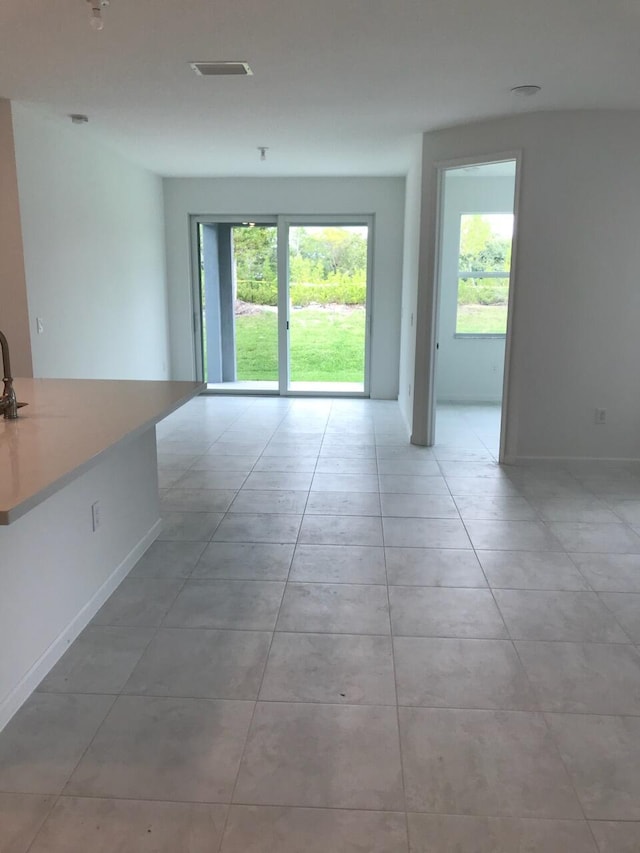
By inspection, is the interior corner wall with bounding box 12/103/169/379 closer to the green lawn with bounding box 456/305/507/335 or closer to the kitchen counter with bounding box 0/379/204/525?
the kitchen counter with bounding box 0/379/204/525

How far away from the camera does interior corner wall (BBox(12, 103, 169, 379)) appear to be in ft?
14.6

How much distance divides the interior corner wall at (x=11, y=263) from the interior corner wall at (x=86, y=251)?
53 mm

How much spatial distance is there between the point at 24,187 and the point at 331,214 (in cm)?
377

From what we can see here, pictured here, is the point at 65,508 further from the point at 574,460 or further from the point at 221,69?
the point at 574,460

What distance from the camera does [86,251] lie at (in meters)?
5.22

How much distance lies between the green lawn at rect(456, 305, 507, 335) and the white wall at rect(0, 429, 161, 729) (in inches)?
205

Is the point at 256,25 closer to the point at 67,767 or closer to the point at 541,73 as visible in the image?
the point at 541,73

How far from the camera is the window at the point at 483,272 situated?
24.1 ft

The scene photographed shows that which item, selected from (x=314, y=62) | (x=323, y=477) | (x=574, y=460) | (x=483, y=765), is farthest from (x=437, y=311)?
(x=483, y=765)

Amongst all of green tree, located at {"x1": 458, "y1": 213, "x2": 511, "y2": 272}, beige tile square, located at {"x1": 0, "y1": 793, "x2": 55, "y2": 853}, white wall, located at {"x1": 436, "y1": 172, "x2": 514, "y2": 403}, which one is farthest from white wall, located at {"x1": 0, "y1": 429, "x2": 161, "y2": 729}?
green tree, located at {"x1": 458, "y1": 213, "x2": 511, "y2": 272}

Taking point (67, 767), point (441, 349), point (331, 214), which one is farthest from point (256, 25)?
point (441, 349)

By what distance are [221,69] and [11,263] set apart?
1930 mm

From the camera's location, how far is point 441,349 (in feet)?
25.1

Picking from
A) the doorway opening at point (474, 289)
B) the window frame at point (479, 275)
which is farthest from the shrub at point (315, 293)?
the window frame at point (479, 275)
